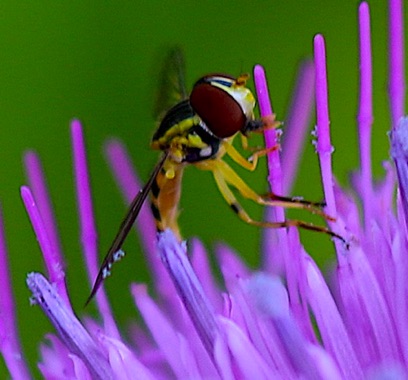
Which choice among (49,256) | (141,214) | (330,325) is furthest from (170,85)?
(330,325)

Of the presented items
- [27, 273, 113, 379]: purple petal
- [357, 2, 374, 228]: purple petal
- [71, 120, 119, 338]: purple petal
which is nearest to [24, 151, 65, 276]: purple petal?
[71, 120, 119, 338]: purple petal

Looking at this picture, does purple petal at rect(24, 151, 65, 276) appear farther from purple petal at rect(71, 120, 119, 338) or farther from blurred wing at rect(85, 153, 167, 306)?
blurred wing at rect(85, 153, 167, 306)

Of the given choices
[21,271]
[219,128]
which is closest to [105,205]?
[21,271]

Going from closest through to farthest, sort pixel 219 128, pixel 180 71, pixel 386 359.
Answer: pixel 386 359, pixel 219 128, pixel 180 71

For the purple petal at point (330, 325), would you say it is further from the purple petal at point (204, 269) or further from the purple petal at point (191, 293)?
the purple petal at point (204, 269)

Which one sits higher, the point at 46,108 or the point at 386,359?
the point at 46,108

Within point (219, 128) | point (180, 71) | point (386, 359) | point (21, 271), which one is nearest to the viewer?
point (386, 359)

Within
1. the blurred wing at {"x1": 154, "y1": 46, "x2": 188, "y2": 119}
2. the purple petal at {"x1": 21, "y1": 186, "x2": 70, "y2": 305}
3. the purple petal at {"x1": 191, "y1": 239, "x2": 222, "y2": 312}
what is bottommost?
the purple petal at {"x1": 191, "y1": 239, "x2": 222, "y2": 312}

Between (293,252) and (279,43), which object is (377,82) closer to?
(279,43)
